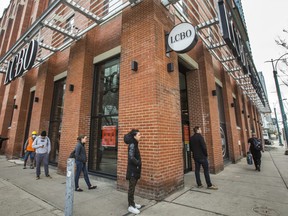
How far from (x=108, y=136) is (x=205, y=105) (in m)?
4.42

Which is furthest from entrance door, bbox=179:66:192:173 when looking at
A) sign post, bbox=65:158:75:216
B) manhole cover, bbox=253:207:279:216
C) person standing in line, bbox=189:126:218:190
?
sign post, bbox=65:158:75:216

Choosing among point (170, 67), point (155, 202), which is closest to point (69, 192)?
point (155, 202)

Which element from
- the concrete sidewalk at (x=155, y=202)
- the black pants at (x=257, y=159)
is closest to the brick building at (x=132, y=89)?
the concrete sidewalk at (x=155, y=202)

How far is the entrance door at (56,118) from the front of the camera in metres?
8.41

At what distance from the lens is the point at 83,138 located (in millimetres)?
4852

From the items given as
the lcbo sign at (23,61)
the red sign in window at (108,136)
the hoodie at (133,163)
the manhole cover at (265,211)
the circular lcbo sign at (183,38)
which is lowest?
the manhole cover at (265,211)

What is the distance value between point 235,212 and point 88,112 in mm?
5612

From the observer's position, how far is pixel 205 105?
7352mm

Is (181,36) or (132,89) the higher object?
(181,36)

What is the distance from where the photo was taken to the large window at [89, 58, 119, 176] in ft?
19.2

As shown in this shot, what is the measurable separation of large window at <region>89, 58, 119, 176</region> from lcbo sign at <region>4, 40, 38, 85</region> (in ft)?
8.48

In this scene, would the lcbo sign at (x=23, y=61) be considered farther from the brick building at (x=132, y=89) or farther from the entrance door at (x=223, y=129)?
the entrance door at (x=223, y=129)

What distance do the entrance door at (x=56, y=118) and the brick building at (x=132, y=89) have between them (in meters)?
0.07

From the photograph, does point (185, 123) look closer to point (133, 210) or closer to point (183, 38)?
point (183, 38)
